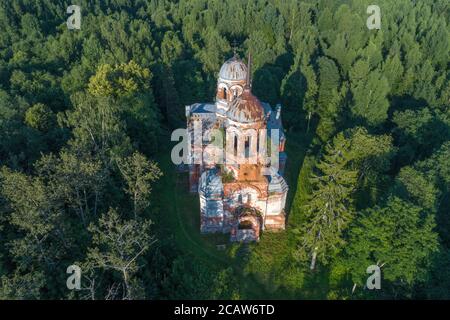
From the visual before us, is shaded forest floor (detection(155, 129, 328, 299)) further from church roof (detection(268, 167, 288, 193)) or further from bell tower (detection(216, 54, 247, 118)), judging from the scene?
bell tower (detection(216, 54, 247, 118))

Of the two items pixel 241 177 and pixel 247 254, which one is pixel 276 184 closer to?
pixel 241 177

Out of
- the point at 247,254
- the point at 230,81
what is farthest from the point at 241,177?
the point at 230,81

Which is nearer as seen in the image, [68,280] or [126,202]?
[68,280]

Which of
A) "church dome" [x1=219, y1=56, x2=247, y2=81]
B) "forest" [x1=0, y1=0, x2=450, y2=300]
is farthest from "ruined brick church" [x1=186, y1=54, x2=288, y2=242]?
"forest" [x1=0, y1=0, x2=450, y2=300]

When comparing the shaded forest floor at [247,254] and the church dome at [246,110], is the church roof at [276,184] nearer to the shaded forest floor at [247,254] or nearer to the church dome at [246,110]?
the shaded forest floor at [247,254]

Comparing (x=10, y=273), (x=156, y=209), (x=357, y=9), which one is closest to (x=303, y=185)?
(x=156, y=209)

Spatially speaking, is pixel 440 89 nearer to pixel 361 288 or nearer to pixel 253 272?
pixel 361 288
